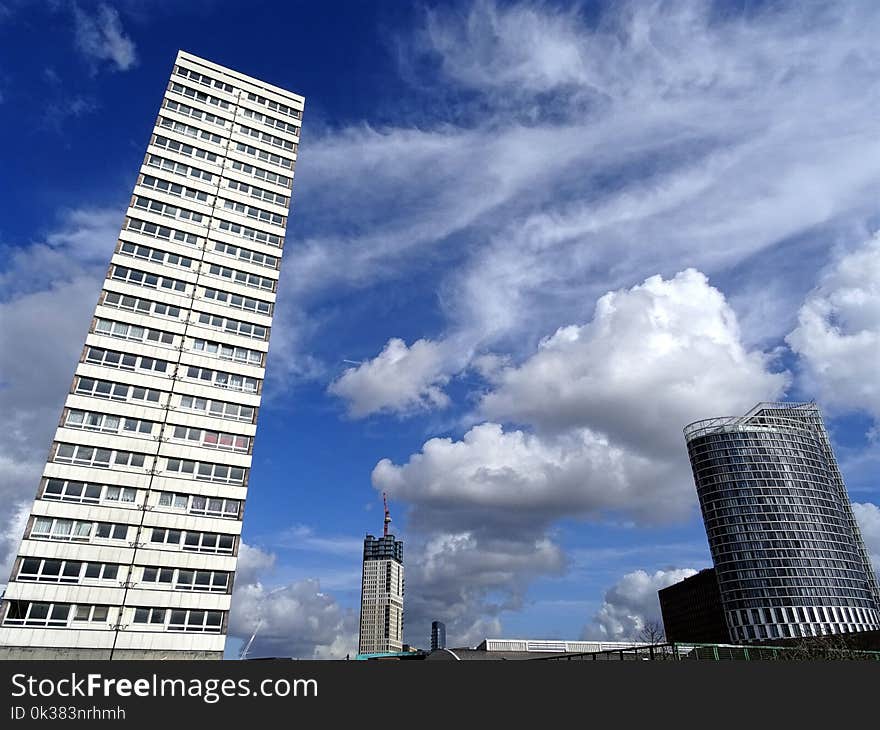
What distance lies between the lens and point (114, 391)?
53.8 meters

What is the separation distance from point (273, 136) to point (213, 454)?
136ft

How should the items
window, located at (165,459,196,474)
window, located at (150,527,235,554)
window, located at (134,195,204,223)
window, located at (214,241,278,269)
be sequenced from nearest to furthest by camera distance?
1. window, located at (150,527,235,554)
2. window, located at (165,459,196,474)
3. window, located at (134,195,204,223)
4. window, located at (214,241,278,269)

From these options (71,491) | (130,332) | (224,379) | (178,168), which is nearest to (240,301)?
(224,379)

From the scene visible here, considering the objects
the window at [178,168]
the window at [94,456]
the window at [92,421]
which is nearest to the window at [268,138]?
the window at [178,168]

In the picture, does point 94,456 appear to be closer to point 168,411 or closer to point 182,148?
point 168,411

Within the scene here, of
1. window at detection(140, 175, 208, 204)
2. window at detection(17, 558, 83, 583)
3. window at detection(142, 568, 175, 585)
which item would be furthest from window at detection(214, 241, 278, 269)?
window at detection(17, 558, 83, 583)

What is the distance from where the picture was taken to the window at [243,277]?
62.9 m

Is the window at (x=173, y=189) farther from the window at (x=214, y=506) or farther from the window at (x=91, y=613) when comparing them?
the window at (x=91, y=613)

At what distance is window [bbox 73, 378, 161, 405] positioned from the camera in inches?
2084

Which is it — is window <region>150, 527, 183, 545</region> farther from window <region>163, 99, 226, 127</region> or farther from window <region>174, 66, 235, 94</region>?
window <region>174, 66, 235, 94</region>

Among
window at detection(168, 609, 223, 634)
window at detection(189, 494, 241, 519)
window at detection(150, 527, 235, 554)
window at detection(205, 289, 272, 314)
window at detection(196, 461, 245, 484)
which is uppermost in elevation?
window at detection(205, 289, 272, 314)

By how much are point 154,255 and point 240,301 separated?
9475 mm

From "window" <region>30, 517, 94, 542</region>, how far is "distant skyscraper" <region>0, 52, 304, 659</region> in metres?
0.10

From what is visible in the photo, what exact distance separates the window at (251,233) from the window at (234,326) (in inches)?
420
